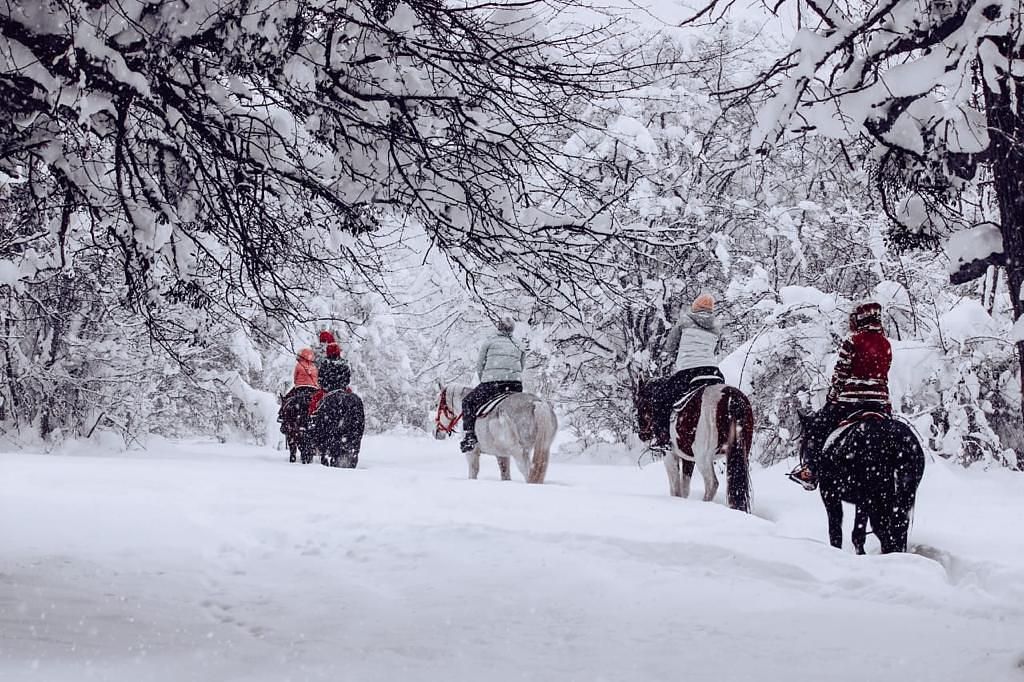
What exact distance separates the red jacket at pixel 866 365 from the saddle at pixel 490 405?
5974mm

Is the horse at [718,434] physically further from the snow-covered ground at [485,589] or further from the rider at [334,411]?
the rider at [334,411]

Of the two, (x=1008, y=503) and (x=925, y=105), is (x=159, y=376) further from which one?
(x=925, y=105)

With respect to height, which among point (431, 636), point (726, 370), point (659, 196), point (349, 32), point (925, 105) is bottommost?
point (431, 636)

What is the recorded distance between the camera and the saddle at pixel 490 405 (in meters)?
12.4

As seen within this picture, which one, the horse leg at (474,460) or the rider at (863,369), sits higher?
the rider at (863,369)

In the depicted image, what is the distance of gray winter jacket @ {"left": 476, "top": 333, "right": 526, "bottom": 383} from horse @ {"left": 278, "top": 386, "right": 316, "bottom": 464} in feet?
16.2

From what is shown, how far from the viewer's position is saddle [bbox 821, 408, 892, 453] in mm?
6793

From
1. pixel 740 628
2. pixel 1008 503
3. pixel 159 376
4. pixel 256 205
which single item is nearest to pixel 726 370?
pixel 1008 503

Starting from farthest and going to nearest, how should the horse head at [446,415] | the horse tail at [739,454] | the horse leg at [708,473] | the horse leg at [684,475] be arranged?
the horse head at [446,415]
the horse leg at [684,475]
the horse leg at [708,473]
the horse tail at [739,454]

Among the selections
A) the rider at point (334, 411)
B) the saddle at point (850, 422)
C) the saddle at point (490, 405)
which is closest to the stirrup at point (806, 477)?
the saddle at point (850, 422)

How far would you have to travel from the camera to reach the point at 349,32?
190 inches

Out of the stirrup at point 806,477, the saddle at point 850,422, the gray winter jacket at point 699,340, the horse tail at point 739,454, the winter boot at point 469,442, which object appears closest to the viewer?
the saddle at point 850,422

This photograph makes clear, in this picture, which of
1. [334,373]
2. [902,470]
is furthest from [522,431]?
[902,470]

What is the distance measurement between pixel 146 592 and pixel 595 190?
3.92 meters
